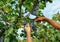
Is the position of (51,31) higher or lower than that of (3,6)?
lower

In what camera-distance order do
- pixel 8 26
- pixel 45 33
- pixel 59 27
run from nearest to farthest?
pixel 59 27 → pixel 8 26 → pixel 45 33

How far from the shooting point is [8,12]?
15.9ft

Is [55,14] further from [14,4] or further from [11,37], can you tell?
[11,37]

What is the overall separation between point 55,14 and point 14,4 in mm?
1952

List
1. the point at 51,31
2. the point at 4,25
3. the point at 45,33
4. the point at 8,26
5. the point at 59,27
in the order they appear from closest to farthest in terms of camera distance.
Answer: the point at 59,27, the point at 8,26, the point at 4,25, the point at 45,33, the point at 51,31

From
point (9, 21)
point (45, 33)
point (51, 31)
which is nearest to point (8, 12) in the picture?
point (9, 21)

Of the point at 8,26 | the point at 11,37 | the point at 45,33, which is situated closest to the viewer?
the point at 11,37

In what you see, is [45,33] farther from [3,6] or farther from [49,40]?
[3,6]

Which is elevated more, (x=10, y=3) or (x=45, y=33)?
(x=10, y=3)

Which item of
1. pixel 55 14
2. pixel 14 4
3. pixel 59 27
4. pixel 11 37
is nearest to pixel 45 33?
pixel 55 14

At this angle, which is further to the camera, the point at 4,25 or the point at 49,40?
the point at 49,40

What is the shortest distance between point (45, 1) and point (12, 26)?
115 centimetres

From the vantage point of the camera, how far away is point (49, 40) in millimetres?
6555

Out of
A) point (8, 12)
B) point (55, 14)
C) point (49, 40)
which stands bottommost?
point (49, 40)
